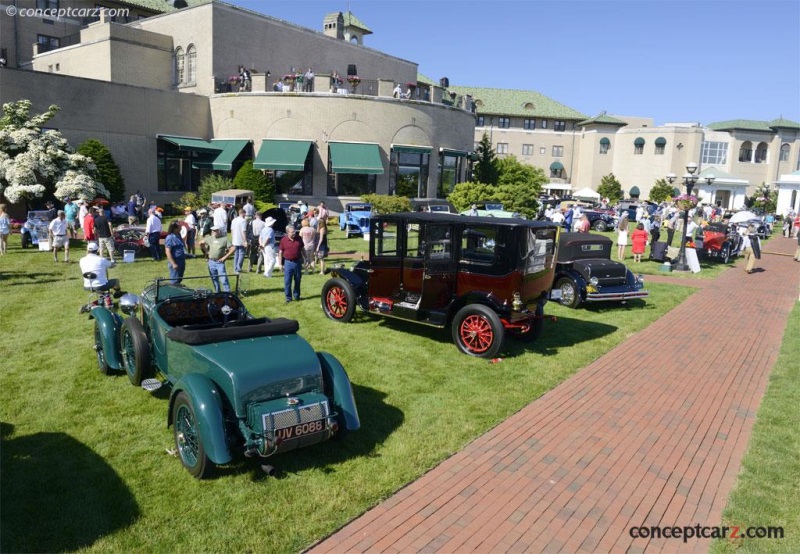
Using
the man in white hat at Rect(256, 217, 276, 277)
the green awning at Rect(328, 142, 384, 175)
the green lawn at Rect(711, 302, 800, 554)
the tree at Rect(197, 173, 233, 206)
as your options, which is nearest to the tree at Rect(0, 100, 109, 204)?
the tree at Rect(197, 173, 233, 206)

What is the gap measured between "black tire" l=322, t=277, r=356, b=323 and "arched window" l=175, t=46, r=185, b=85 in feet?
95.3

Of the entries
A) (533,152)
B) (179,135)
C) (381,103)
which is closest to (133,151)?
(179,135)

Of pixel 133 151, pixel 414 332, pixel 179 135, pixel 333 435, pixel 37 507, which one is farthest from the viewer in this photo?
pixel 179 135

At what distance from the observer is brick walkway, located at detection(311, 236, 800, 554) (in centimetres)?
476

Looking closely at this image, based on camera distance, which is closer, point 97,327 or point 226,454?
point 226,454

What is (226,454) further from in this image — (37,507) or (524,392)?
(524,392)

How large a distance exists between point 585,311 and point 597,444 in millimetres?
7071

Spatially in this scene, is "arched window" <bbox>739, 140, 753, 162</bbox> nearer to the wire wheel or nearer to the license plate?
the license plate

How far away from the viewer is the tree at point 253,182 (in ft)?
98.2

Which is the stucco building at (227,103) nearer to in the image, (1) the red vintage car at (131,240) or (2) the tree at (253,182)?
(2) the tree at (253,182)

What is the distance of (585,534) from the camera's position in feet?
15.9

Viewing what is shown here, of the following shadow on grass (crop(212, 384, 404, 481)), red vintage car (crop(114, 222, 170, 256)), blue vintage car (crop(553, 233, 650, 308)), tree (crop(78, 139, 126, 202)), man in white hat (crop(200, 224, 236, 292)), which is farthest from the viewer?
tree (crop(78, 139, 126, 202))

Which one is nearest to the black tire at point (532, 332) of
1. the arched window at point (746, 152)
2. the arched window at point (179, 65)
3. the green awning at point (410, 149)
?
the green awning at point (410, 149)

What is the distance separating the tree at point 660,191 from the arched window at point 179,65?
47.1m
